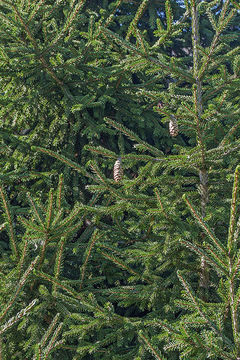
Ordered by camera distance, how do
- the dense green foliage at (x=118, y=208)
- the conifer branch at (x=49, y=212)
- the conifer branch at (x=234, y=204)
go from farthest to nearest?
the conifer branch at (x=49, y=212), the dense green foliage at (x=118, y=208), the conifer branch at (x=234, y=204)

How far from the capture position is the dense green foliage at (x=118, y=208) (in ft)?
7.98

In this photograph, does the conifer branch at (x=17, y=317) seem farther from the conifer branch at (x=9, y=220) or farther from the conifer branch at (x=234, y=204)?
the conifer branch at (x=234, y=204)

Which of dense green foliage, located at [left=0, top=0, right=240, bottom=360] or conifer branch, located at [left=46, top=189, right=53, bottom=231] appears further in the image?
conifer branch, located at [left=46, top=189, right=53, bottom=231]

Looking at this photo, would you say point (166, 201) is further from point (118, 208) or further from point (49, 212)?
point (49, 212)

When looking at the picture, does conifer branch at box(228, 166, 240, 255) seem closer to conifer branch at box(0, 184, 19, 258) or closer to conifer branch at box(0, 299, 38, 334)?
conifer branch at box(0, 299, 38, 334)

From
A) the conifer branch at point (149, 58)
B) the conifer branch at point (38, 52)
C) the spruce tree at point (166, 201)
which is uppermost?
the conifer branch at point (38, 52)

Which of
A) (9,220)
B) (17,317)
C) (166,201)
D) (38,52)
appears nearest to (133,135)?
(166,201)

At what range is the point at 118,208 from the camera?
119 inches

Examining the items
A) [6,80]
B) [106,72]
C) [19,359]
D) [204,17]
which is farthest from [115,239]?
[204,17]

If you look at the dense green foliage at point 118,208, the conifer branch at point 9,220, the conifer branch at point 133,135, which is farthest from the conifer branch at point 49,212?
the conifer branch at point 133,135

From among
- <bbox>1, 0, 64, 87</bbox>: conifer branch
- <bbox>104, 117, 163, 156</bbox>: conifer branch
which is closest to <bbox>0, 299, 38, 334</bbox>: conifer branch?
<bbox>104, 117, 163, 156</bbox>: conifer branch

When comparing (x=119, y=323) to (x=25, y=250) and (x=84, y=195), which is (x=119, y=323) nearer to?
(x=25, y=250)

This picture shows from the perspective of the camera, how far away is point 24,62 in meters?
3.76

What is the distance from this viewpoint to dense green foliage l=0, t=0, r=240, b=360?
243 cm
